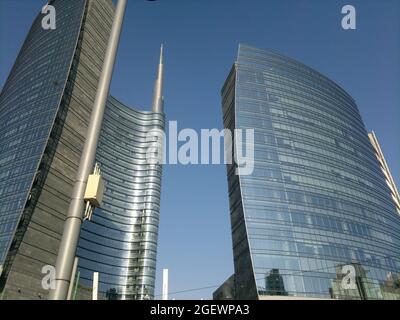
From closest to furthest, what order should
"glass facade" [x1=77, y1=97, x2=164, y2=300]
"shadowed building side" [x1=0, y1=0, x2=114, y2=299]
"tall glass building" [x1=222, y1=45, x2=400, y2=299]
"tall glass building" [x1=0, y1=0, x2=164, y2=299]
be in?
1. "tall glass building" [x1=222, y1=45, x2=400, y2=299]
2. "shadowed building side" [x1=0, y1=0, x2=114, y2=299]
3. "tall glass building" [x1=0, y1=0, x2=164, y2=299]
4. "glass facade" [x1=77, y1=97, x2=164, y2=300]

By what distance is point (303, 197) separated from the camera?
8875 centimetres

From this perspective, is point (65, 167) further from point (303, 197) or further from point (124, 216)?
point (124, 216)

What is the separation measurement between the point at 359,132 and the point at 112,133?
10752 cm

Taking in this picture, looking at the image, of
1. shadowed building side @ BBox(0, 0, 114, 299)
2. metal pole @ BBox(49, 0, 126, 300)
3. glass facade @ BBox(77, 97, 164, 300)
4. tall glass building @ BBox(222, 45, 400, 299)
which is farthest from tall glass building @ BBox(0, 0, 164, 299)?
metal pole @ BBox(49, 0, 126, 300)

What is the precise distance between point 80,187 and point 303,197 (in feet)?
288

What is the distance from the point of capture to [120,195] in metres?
161

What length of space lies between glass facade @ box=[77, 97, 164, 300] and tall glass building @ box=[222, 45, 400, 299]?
66188mm

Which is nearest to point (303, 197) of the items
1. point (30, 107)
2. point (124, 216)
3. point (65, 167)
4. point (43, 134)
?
point (65, 167)

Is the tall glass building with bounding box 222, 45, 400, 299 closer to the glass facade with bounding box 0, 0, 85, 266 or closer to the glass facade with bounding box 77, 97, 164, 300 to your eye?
the glass facade with bounding box 0, 0, 85, 266

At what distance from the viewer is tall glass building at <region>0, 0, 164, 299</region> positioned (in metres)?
81.4

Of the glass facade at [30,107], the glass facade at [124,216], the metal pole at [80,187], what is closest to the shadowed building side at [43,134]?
the glass facade at [30,107]
